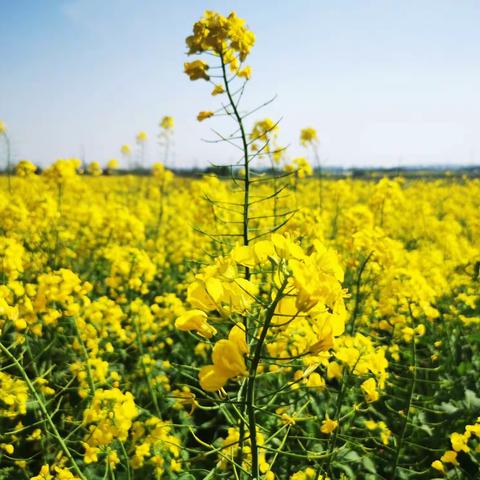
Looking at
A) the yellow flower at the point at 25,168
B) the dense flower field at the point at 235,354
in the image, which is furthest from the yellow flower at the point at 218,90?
the yellow flower at the point at 25,168

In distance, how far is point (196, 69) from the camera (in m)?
1.71

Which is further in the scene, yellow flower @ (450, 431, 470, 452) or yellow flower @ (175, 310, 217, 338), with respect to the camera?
yellow flower @ (450, 431, 470, 452)

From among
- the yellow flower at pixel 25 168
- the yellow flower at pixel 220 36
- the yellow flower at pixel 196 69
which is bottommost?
the yellow flower at pixel 25 168

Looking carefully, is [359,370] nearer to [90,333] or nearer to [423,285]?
[423,285]

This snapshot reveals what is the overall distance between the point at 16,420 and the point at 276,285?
7.80ft

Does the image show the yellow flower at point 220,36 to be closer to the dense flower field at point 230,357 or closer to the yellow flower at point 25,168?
the dense flower field at point 230,357

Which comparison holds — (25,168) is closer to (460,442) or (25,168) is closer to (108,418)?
(108,418)

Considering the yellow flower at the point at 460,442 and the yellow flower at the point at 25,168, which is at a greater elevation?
the yellow flower at the point at 25,168

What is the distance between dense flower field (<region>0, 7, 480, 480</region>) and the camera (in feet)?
2.95

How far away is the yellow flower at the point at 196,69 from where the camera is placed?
1701mm

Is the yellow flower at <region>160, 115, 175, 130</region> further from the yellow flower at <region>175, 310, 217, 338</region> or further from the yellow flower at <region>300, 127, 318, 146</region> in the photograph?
the yellow flower at <region>175, 310, 217, 338</region>

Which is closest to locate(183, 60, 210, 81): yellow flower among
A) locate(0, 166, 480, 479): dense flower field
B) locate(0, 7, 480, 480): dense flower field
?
locate(0, 7, 480, 480): dense flower field

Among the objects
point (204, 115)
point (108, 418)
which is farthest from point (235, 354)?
point (204, 115)

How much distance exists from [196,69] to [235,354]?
→ 50.5 inches
